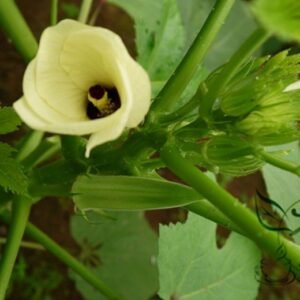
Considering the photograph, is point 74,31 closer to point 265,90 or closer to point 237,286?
point 265,90

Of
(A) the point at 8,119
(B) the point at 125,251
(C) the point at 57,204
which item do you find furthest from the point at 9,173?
(C) the point at 57,204

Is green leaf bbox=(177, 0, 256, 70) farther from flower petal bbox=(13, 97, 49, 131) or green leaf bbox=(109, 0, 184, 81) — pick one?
flower petal bbox=(13, 97, 49, 131)

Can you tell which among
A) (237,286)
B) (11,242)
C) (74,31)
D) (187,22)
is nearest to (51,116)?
(74,31)

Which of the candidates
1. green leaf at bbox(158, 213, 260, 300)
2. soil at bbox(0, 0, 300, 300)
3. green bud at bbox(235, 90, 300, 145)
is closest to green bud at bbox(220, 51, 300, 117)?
green bud at bbox(235, 90, 300, 145)

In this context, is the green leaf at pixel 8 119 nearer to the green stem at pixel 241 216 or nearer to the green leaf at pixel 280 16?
the green stem at pixel 241 216

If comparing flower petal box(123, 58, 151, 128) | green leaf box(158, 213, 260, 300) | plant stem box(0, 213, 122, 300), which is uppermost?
flower petal box(123, 58, 151, 128)

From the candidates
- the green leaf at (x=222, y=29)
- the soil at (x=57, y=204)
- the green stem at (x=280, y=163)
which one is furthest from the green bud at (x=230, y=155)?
the soil at (x=57, y=204)
